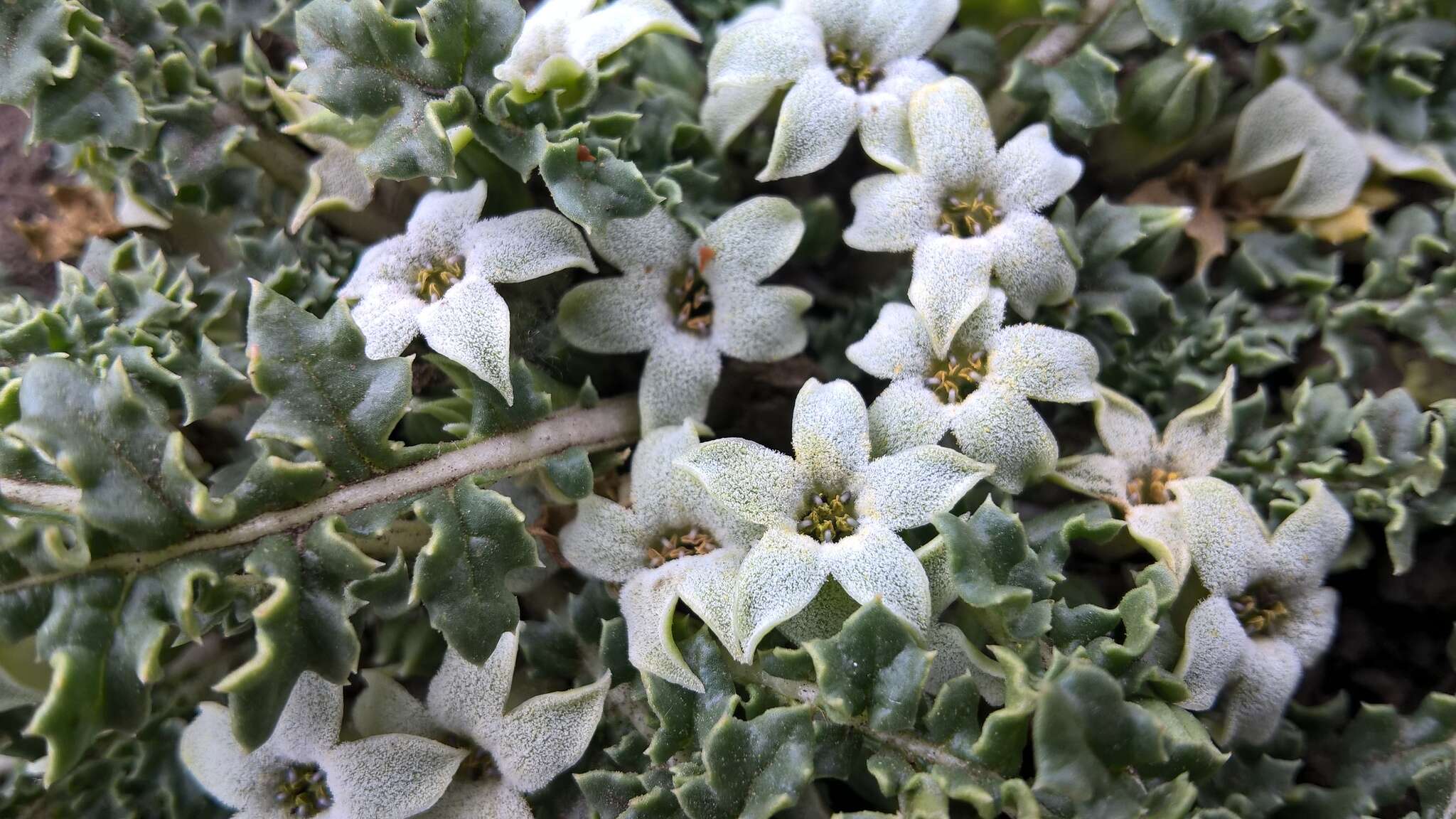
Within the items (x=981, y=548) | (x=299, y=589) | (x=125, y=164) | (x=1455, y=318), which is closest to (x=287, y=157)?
(x=125, y=164)

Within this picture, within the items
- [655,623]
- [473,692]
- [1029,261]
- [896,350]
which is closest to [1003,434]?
[896,350]

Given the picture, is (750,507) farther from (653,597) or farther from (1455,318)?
(1455,318)

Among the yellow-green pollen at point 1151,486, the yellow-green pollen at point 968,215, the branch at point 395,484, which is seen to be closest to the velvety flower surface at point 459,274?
the branch at point 395,484

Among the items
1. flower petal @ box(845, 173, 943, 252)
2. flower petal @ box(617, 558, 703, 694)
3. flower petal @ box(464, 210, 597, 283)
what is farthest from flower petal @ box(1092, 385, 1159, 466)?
flower petal @ box(464, 210, 597, 283)

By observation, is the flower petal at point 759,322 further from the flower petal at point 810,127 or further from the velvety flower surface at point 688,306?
the flower petal at point 810,127

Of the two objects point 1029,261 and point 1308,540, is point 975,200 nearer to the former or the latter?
point 1029,261

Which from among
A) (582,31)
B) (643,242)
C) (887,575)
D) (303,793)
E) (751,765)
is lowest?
(303,793)
